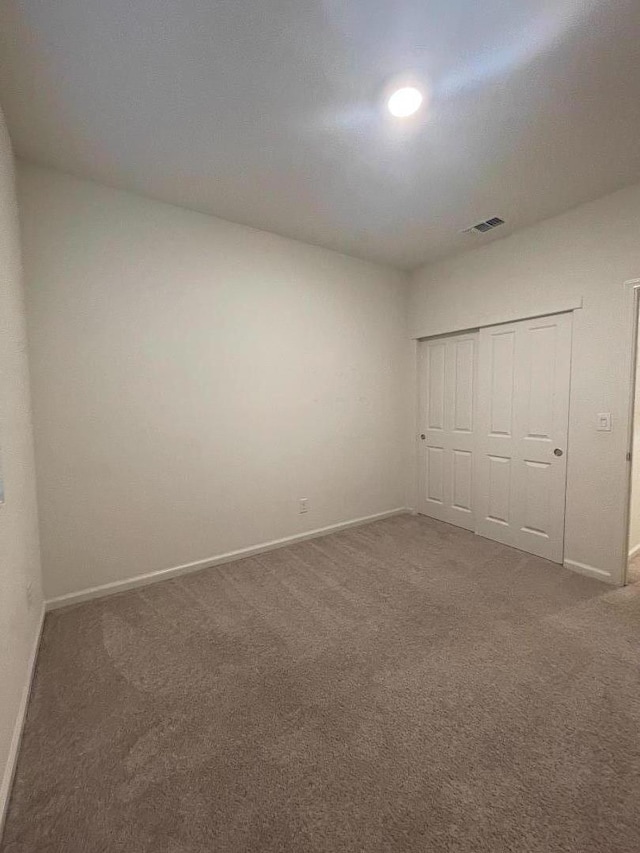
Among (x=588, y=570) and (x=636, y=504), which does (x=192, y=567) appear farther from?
(x=636, y=504)

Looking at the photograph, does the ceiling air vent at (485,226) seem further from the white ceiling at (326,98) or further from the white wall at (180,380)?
the white wall at (180,380)

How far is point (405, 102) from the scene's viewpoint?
1.66m

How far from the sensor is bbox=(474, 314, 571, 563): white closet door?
9.37 ft

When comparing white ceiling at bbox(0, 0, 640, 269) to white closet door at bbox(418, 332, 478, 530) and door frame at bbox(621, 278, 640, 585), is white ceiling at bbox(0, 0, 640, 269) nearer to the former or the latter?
door frame at bbox(621, 278, 640, 585)

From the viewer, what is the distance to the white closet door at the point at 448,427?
3553mm

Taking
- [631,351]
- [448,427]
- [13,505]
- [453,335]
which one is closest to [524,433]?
[448,427]

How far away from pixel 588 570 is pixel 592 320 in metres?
1.91

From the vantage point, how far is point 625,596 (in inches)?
94.8

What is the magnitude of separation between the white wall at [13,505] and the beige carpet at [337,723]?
18cm

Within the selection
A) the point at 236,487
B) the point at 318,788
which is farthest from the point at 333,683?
the point at 236,487

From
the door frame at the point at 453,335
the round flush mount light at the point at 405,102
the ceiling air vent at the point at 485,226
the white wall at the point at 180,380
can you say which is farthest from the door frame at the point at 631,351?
the white wall at the point at 180,380

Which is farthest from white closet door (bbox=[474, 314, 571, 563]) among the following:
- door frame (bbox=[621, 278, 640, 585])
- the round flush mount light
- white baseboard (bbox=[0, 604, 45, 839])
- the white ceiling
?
white baseboard (bbox=[0, 604, 45, 839])

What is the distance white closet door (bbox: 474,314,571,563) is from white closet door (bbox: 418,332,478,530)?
5.3 inches

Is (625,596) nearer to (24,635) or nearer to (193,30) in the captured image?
(24,635)
